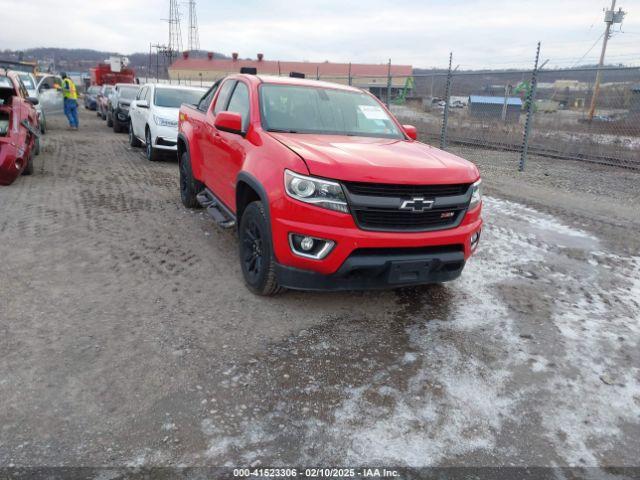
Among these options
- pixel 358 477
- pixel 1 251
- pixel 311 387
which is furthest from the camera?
pixel 1 251

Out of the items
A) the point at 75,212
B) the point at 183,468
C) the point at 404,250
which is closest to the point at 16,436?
the point at 183,468

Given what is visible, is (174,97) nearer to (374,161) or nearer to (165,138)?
(165,138)

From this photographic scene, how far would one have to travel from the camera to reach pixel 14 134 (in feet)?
24.3

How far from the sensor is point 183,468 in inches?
86.9

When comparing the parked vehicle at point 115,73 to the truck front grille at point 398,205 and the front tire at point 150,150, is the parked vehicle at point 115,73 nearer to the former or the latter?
the front tire at point 150,150

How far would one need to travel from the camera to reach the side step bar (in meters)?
4.56

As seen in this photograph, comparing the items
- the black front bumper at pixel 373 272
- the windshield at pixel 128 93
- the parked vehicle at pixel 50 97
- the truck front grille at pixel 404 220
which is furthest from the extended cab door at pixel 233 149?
the parked vehicle at pixel 50 97

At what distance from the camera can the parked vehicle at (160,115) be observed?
9812mm

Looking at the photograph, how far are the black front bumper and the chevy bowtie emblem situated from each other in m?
0.32

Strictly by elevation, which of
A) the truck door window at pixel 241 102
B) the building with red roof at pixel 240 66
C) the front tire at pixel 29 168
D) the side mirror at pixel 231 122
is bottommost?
the front tire at pixel 29 168

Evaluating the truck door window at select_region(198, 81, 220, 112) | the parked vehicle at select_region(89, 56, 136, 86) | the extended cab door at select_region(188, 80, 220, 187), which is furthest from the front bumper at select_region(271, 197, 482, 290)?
the parked vehicle at select_region(89, 56, 136, 86)

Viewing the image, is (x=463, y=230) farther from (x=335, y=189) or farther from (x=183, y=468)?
(x=183, y=468)

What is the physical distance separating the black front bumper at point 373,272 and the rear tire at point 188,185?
9.90ft

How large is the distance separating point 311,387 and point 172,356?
937mm
